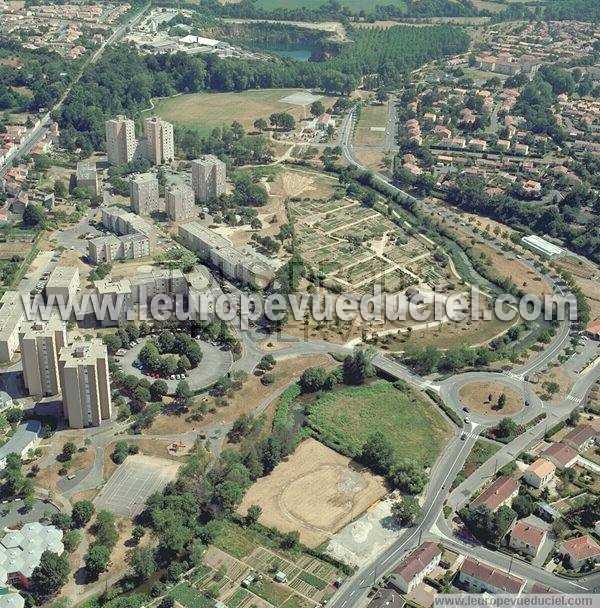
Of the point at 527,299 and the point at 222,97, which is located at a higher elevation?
the point at 222,97

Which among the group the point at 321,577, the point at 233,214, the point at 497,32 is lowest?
the point at 321,577

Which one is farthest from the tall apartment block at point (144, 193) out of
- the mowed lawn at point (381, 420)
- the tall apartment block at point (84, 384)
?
the mowed lawn at point (381, 420)

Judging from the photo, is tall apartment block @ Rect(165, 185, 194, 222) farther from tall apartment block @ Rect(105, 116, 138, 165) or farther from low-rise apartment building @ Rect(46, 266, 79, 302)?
low-rise apartment building @ Rect(46, 266, 79, 302)

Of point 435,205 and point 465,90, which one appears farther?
point 465,90

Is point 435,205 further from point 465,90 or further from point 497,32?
point 497,32

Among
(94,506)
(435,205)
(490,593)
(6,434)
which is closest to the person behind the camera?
(490,593)

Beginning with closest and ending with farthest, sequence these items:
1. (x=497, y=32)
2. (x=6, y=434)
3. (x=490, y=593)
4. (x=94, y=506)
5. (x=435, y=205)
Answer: (x=490, y=593)
(x=94, y=506)
(x=6, y=434)
(x=435, y=205)
(x=497, y=32)

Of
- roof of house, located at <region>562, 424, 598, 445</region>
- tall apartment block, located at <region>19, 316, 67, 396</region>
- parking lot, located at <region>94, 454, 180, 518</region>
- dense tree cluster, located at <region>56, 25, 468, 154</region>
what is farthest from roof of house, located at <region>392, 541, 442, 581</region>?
dense tree cluster, located at <region>56, 25, 468, 154</region>

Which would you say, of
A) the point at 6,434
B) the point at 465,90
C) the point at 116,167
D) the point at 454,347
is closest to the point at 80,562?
the point at 6,434
